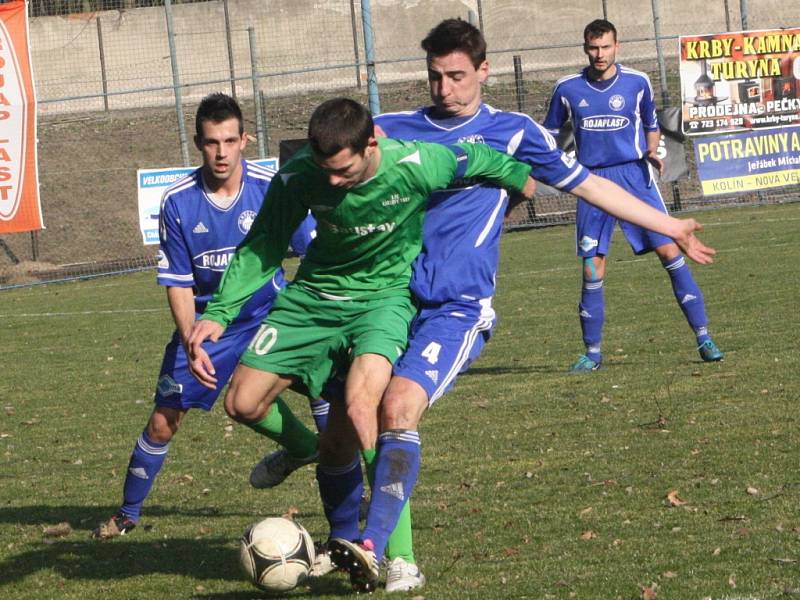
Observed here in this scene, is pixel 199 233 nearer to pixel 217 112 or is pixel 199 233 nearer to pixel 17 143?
pixel 217 112

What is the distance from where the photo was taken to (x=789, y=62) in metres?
21.6

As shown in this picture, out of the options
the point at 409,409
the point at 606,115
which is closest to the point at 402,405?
the point at 409,409

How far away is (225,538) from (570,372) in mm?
4361

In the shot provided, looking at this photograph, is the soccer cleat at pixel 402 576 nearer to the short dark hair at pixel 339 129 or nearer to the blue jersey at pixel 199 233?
the short dark hair at pixel 339 129

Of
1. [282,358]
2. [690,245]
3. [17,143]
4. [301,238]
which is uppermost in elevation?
[17,143]

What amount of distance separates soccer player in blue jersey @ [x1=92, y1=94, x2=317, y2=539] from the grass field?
0.31 metres

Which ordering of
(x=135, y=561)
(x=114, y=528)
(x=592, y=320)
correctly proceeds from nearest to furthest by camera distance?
(x=135, y=561), (x=114, y=528), (x=592, y=320)

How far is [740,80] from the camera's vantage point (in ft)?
69.9

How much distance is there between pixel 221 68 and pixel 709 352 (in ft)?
62.2

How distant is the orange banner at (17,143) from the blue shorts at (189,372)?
40.4 ft

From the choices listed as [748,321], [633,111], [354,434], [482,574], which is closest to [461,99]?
[354,434]

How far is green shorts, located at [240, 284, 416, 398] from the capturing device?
5004 millimetres

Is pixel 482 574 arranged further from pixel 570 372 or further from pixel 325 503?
pixel 570 372

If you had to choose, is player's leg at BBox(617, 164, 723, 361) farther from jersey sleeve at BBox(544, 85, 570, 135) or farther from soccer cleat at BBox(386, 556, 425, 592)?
soccer cleat at BBox(386, 556, 425, 592)
